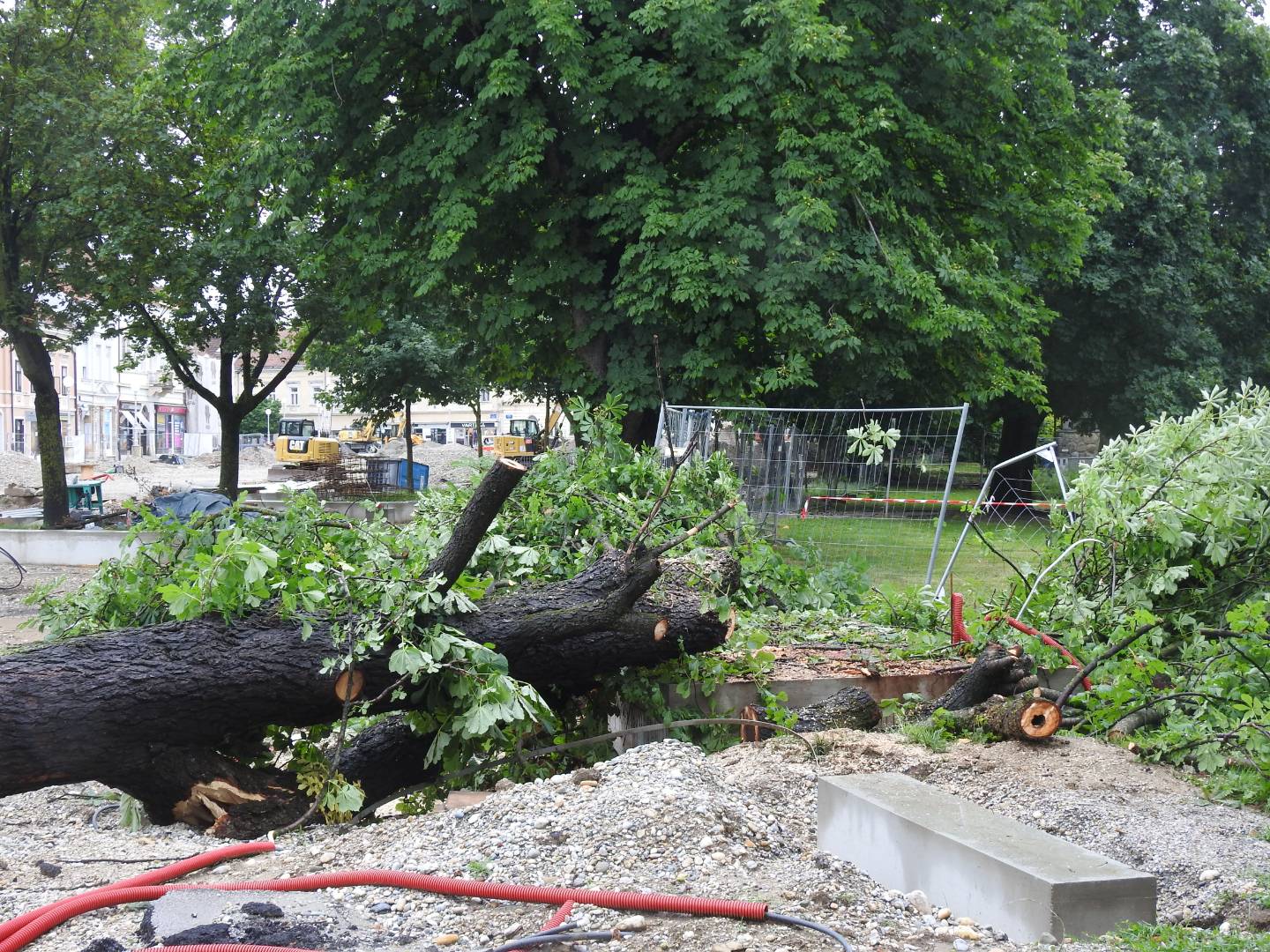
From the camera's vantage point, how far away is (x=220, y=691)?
491cm

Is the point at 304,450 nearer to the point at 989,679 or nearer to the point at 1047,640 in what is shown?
the point at 1047,640

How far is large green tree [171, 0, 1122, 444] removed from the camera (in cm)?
1355

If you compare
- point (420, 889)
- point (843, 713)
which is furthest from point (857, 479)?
point (420, 889)

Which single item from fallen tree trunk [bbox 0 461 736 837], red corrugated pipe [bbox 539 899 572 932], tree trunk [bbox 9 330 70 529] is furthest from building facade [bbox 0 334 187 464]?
red corrugated pipe [bbox 539 899 572 932]

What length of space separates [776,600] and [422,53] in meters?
10.2

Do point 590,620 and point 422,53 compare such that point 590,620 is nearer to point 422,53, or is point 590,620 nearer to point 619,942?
point 619,942

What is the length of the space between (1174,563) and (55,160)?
64.4ft

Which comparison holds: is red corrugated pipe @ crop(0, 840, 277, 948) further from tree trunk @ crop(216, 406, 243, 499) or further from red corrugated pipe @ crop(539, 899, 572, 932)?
tree trunk @ crop(216, 406, 243, 499)

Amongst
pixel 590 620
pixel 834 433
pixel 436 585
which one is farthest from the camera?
pixel 834 433

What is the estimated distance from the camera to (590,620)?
5.77 meters

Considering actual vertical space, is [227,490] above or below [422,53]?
below

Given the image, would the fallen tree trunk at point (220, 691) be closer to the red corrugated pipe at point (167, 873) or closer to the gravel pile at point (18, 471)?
the red corrugated pipe at point (167, 873)

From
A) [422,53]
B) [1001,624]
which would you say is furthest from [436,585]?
[422,53]

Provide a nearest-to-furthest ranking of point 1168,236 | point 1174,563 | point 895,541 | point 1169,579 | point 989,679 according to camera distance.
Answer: point 989,679
point 1169,579
point 1174,563
point 895,541
point 1168,236
